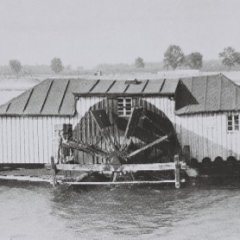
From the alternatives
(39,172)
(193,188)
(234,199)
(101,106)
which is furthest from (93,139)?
(234,199)

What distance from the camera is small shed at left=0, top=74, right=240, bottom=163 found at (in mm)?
26406

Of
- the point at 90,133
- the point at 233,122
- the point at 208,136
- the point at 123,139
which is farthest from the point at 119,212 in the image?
the point at 233,122

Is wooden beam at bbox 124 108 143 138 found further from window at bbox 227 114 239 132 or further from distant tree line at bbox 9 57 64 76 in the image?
A: distant tree line at bbox 9 57 64 76

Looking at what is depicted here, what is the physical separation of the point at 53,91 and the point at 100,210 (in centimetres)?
940

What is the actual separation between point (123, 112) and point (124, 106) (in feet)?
1.09

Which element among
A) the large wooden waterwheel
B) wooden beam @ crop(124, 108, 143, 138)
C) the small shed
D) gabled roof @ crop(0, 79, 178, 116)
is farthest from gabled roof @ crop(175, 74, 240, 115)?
wooden beam @ crop(124, 108, 143, 138)

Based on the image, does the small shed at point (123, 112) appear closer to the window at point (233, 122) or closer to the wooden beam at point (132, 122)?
the window at point (233, 122)

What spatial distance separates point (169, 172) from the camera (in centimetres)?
2745

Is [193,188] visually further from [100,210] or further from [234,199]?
[100,210]

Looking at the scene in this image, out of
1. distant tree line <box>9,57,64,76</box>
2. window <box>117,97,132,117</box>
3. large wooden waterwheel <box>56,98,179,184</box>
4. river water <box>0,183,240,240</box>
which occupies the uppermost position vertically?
distant tree line <box>9,57,64,76</box>

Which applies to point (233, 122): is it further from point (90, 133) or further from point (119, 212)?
point (119, 212)

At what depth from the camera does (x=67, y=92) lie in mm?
29406

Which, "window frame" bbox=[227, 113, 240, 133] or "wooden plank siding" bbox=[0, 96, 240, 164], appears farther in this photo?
"wooden plank siding" bbox=[0, 96, 240, 164]

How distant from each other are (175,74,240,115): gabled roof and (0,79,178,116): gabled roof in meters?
0.81
